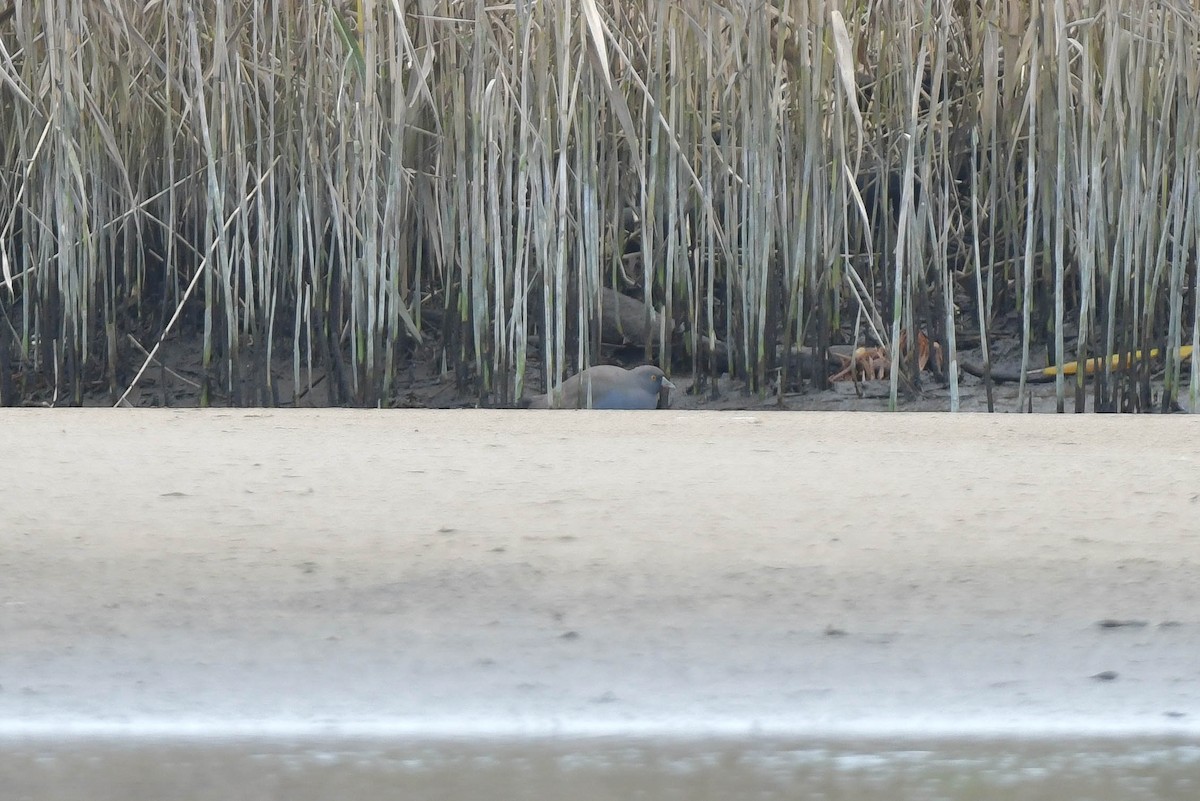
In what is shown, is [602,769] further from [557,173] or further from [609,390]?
[557,173]

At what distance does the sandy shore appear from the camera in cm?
120

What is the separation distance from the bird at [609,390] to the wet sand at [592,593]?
1.18 m

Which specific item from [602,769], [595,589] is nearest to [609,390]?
[595,589]

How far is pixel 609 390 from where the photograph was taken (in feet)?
10.9

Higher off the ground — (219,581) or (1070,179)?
(1070,179)

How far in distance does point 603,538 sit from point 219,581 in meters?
0.37

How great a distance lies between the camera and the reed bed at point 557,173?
3.14 metres

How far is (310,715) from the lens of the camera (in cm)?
117

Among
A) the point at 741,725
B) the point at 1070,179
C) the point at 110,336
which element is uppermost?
the point at 1070,179

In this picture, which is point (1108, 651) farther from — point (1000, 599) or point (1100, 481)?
point (1100, 481)

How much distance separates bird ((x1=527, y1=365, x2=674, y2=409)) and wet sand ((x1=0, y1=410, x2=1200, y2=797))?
3.88 feet

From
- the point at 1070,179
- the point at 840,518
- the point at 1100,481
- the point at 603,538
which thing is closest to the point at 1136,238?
the point at 1070,179

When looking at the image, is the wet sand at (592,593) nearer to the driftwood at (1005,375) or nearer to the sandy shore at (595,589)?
the sandy shore at (595,589)

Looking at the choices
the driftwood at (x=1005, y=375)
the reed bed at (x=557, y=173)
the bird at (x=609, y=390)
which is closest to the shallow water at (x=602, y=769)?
the reed bed at (x=557, y=173)
